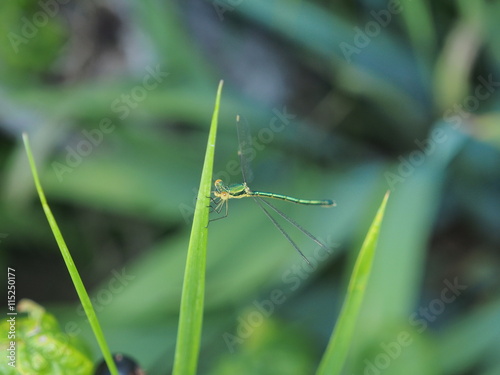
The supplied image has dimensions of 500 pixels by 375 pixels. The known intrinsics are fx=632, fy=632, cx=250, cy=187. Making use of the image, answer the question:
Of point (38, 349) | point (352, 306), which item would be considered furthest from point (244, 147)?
point (38, 349)

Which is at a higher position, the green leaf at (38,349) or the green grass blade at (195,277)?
the green grass blade at (195,277)

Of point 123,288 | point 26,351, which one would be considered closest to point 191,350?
point 26,351

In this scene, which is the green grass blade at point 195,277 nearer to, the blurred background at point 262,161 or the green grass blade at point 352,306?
the green grass blade at point 352,306

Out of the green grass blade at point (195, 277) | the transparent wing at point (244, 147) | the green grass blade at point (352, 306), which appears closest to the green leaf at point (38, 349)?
the green grass blade at point (195, 277)

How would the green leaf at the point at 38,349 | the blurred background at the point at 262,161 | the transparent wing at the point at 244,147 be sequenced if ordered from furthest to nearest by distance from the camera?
the blurred background at the point at 262,161 < the transparent wing at the point at 244,147 < the green leaf at the point at 38,349

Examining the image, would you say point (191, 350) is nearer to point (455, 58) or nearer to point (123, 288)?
point (123, 288)

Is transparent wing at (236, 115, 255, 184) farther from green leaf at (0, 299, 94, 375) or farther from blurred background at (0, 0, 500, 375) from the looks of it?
green leaf at (0, 299, 94, 375)
